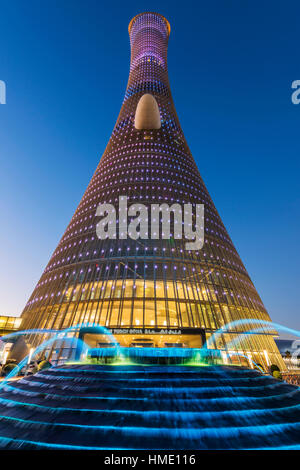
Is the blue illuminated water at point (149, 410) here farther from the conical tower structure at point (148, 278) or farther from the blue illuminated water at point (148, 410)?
the conical tower structure at point (148, 278)

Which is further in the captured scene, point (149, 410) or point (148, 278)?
point (148, 278)

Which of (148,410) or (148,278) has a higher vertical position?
(148,278)

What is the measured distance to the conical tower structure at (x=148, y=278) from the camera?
79.8ft

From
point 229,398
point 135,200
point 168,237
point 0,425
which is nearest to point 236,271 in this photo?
point 168,237

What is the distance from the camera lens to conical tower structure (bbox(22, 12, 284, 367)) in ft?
79.8

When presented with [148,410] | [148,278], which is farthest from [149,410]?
[148,278]

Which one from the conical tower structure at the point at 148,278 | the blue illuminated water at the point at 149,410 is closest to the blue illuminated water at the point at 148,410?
the blue illuminated water at the point at 149,410

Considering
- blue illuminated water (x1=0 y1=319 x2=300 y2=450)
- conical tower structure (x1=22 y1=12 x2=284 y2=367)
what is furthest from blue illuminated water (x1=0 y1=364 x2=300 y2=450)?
conical tower structure (x1=22 y1=12 x2=284 y2=367)

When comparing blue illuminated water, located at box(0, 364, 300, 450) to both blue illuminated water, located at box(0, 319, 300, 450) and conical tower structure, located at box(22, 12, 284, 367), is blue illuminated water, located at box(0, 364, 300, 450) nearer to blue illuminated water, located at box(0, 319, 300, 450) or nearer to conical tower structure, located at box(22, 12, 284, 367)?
blue illuminated water, located at box(0, 319, 300, 450)

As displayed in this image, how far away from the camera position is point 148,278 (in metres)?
27.0

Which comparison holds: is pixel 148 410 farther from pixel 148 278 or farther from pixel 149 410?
pixel 148 278

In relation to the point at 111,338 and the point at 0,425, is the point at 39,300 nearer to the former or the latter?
the point at 111,338

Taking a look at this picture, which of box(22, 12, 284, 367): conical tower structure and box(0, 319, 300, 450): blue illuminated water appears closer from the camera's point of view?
box(0, 319, 300, 450): blue illuminated water

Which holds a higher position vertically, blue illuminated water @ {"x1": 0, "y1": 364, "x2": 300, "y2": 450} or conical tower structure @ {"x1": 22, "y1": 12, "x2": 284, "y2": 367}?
conical tower structure @ {"x1": 22, "y1": 12, "x2": 284, "y2": 367}
